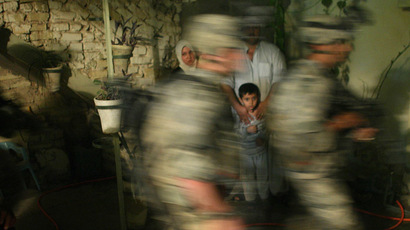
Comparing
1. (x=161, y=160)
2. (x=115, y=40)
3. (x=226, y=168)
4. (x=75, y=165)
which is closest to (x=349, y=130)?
(x=226, y=168)

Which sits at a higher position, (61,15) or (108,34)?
(61,15)

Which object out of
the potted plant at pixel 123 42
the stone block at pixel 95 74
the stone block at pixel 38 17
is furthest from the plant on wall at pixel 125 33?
the stone block at pixel 38 17

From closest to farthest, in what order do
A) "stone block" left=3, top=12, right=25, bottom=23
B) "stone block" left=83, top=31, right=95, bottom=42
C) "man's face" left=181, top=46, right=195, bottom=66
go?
"man's face" left=181, top=46, right=195, bottom=66 < "stone block" left=3, top=12, right=25, bottom=23 < "stone block" left=83, top=31, right=95, bottom=42

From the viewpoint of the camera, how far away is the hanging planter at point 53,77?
4016mm

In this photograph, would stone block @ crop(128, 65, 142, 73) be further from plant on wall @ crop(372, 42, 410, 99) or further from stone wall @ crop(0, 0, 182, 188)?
plant on wall @ crop(372, 42, 410, 99)

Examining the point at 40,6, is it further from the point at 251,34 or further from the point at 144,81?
the point at 251,34

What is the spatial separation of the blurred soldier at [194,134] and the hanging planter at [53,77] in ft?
8.78

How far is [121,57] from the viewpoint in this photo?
148 inches

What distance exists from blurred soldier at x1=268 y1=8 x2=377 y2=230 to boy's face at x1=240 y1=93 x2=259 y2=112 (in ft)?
3.72

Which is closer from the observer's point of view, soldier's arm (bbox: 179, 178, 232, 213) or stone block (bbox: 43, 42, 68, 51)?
soldier's arm (bbox: 179, 178, 232, 213)

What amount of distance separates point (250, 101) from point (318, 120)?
1342 mm

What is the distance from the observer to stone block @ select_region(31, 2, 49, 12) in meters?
Result: 3.91

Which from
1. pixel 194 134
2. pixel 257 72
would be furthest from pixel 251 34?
pixel 194 134

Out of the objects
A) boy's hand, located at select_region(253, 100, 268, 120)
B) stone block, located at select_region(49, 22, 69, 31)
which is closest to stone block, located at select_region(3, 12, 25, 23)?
stone block, located at select_region(49, 22, 69, 31)
